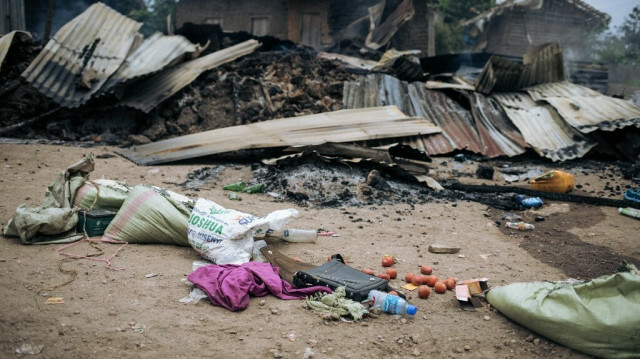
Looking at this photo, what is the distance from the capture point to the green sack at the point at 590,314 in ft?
7.71

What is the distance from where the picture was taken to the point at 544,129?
8.65 metres

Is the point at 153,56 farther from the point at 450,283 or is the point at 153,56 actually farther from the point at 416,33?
the point at 416,33

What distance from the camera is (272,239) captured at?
414 cm

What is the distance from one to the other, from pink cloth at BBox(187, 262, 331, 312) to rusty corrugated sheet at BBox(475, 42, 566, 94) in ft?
25.7

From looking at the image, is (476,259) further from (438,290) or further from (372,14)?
(372,14)

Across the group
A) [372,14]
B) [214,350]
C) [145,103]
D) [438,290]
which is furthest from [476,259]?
[372,14]

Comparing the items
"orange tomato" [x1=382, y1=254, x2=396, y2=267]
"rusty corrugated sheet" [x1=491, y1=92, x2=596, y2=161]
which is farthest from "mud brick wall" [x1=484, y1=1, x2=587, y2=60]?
"orange tomato" [x1=382, y1=254, x2=396, y2=267]

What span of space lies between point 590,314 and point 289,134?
17.7ft

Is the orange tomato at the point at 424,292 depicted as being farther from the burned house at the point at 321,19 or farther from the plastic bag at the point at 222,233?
the burned house at the point at 321,19

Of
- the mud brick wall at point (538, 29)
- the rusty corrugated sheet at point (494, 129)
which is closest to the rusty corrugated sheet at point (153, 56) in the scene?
the rusty corrugated sheet at point (494, 129)

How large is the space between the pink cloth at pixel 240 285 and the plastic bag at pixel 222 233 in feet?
0.57

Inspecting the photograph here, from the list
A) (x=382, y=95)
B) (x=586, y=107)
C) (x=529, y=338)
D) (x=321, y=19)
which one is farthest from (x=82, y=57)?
(x=321, y=19)

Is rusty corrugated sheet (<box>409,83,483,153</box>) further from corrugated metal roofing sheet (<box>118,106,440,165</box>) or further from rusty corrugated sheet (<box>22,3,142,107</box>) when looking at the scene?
rusty corrugated sheet (<box>22,3,142,107</box>)

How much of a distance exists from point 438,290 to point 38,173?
5280mm
